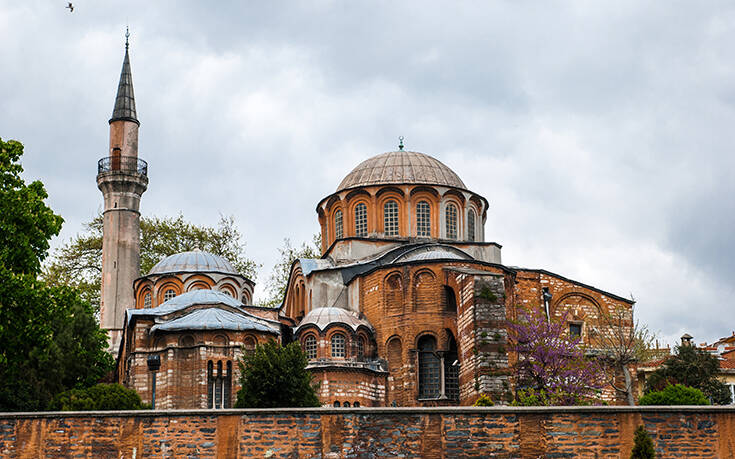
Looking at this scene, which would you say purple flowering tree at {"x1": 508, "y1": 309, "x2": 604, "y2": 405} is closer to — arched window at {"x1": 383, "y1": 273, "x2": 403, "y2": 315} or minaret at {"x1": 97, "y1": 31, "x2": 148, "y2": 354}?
arched window at {"x1": 383, "y1": 273, "x2": 403, "y2": 315}

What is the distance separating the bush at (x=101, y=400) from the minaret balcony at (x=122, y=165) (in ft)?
53.9

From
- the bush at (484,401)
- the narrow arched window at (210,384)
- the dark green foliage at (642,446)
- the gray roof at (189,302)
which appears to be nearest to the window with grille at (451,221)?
the gray roof at (189,302)

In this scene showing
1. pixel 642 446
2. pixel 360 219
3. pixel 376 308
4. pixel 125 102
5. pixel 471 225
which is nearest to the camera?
pixel 642 446

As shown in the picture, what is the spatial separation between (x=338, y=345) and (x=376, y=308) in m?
1.91

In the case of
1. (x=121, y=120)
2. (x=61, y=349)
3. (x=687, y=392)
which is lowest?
(x=687, y=392)

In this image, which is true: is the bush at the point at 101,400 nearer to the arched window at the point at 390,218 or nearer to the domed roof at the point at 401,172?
the arched window at the point at 390,218

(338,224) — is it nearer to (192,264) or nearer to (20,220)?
(192,264)

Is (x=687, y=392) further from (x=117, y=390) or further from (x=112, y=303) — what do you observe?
(x=112, y=303)

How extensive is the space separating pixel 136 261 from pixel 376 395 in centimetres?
1485

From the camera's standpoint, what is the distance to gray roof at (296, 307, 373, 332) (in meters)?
28.6

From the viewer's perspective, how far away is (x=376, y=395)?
28125 mm

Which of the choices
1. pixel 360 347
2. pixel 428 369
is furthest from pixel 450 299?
pixel 360 347

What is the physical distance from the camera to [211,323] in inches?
1100

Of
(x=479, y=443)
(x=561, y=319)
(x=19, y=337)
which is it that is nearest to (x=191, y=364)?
(x=19, y=337)
